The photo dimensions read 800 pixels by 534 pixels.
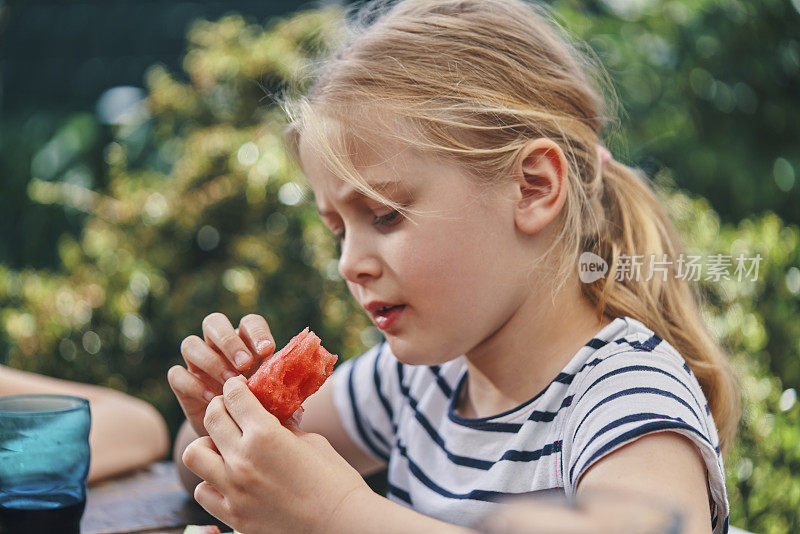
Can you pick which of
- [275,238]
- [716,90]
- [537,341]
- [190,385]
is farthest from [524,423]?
[716,90]

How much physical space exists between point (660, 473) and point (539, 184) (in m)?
0.65

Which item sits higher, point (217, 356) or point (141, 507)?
point (217, 356)

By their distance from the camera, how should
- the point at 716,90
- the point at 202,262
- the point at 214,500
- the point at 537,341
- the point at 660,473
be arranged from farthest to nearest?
1. the point at 716,90
2. the point at 202,262
3. the point at 537,341
4. the point at 214,500
5. the point at 660,473

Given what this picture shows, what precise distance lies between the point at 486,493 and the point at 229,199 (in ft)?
8.19

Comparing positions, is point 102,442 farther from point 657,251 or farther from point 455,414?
point 657,251

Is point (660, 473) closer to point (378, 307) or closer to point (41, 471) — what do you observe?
point (378, 307)

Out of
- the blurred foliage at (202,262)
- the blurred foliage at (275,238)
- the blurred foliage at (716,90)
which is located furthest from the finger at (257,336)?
the blurred foliage at (716,90)

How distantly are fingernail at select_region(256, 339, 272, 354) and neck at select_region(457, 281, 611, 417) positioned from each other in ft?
1.50

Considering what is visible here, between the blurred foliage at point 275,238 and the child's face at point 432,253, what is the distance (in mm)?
1308

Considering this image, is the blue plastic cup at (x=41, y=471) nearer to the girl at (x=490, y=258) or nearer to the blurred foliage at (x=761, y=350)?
the girl at (x=490, y=258)

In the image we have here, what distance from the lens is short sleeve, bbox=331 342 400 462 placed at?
2029 millimetres

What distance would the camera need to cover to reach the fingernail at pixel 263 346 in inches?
57.6

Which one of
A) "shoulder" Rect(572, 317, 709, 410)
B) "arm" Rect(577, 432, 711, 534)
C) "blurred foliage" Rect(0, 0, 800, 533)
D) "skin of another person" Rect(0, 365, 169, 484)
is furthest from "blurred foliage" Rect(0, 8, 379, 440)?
"arm" Rect(577, 432, 711, 534)

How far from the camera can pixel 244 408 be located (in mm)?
1210
